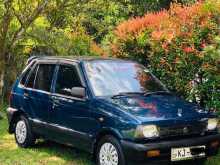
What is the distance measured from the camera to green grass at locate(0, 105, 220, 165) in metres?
9.38

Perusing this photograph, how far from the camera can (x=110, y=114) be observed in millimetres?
8180

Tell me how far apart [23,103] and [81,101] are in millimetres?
2179

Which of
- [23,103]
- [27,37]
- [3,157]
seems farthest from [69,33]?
[3,157]

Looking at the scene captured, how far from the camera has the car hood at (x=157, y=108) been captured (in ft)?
26.2

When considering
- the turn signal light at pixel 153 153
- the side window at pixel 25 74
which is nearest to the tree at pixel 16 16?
the side window at pixel 25 74

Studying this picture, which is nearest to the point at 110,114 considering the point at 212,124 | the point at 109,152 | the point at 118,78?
the point at 109,152

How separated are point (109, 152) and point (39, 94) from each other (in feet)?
8.31

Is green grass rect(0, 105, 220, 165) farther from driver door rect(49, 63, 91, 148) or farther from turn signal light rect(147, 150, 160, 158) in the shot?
turn signal light rect(147, 150, 160, 158)

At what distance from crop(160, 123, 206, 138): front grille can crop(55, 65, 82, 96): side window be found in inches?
75.0

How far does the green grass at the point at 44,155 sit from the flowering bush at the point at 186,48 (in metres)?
1.44

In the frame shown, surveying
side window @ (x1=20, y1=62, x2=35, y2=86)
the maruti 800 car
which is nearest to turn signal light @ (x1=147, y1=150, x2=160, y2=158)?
the maruti 800 car

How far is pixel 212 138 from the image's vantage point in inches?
327

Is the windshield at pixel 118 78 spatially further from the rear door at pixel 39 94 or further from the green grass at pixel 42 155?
the green grass at pixel 42 155

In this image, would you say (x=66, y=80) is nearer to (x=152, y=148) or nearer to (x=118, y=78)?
(x=118, y=78)
